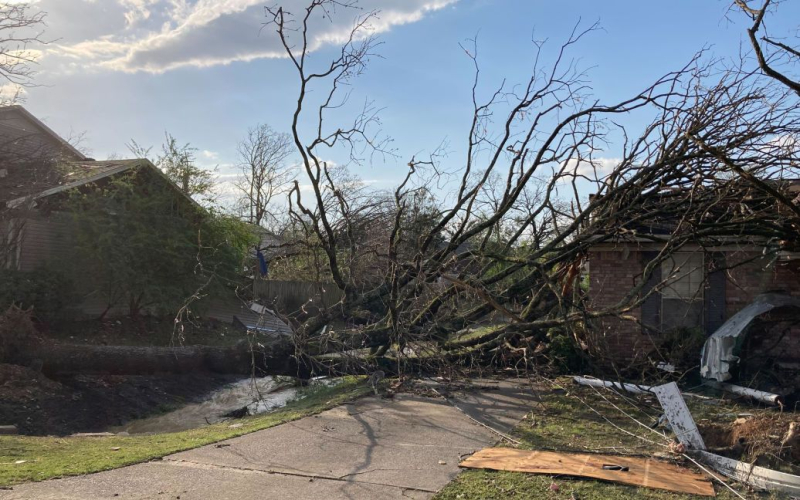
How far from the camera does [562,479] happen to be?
217 inches

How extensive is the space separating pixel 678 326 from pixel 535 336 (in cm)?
269

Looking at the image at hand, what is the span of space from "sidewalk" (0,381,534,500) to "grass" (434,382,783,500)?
0.98 ft

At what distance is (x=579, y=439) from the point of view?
709 cm

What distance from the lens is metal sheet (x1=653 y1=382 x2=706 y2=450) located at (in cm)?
618

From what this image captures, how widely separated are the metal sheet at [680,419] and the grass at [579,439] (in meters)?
0.32

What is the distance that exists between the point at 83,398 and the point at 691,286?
10.9m

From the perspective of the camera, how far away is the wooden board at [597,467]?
538cm

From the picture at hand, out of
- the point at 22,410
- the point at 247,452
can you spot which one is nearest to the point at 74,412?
the point at 22,410

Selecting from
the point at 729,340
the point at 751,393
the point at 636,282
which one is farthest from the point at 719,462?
the point at 636,282

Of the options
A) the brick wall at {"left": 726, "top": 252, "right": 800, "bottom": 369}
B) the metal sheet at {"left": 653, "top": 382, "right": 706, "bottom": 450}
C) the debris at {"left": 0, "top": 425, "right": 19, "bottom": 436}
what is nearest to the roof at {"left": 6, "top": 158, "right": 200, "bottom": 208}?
the debris at {"left": 0, "top": 425, "right": 19, "bottom": 436}

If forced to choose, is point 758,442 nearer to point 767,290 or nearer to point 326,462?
point 326,462

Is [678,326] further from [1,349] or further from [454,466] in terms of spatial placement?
[1,349]

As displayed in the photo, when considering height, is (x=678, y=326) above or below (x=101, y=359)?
above

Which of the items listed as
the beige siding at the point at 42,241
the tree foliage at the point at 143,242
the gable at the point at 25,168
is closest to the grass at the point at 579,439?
the tree foliage at the point at 143,242
